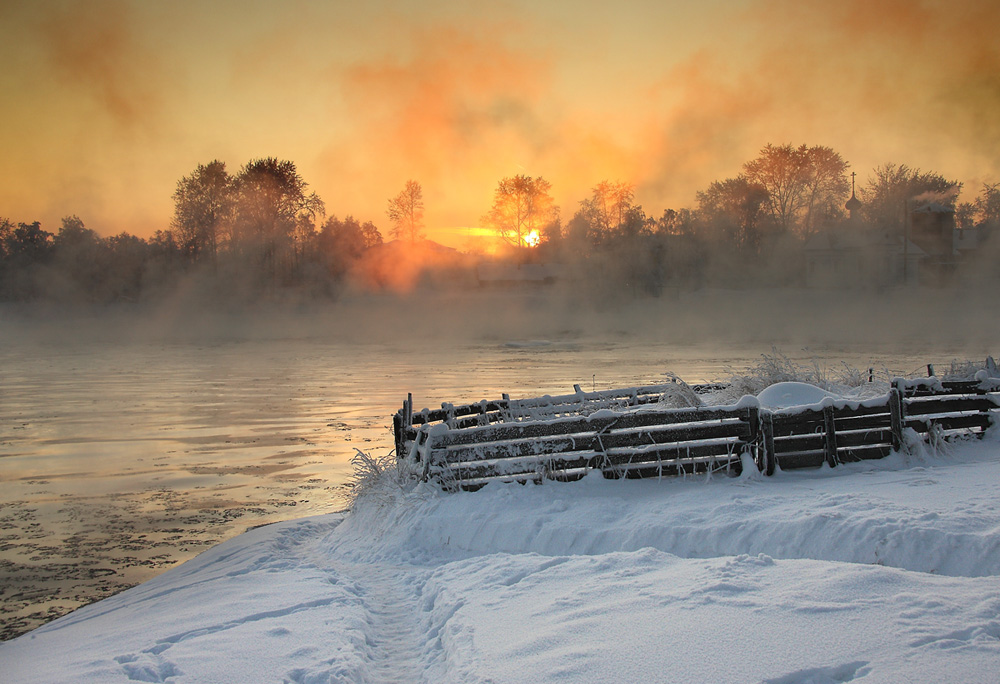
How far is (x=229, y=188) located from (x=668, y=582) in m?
82.3

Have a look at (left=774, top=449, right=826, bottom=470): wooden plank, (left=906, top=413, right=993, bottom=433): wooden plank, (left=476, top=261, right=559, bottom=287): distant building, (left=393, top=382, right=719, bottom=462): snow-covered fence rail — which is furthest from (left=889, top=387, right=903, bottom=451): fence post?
(left=476, top=261, right=559, bottom=287): distant building

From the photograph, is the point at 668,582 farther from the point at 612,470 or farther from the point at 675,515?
the point at 612,470

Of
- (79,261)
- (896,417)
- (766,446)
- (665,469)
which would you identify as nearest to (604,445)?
(665,469)

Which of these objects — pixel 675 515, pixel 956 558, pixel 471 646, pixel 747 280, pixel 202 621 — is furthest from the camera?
pixel 747 280

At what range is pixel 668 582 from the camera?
545cm

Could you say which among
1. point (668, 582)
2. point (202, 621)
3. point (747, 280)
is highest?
point (747, 280)

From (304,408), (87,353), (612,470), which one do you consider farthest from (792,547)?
(87,353)

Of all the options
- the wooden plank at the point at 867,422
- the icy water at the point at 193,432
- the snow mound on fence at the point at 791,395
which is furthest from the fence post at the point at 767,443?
the icy water at the point at 193,432

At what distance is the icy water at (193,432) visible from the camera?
9023mm

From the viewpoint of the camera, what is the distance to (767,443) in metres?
8.47

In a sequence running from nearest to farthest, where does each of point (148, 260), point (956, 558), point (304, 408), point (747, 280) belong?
point (956, 558) → point (304, 408) → point (747, 280) → point (148, 260)

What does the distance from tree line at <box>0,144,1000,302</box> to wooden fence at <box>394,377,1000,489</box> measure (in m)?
62.9

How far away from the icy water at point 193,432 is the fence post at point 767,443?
19.6ft

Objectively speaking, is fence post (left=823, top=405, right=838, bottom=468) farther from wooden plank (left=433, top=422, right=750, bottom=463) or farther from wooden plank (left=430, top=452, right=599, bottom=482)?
wooden plank (left=430, top=452, right=599, bottom=482)
